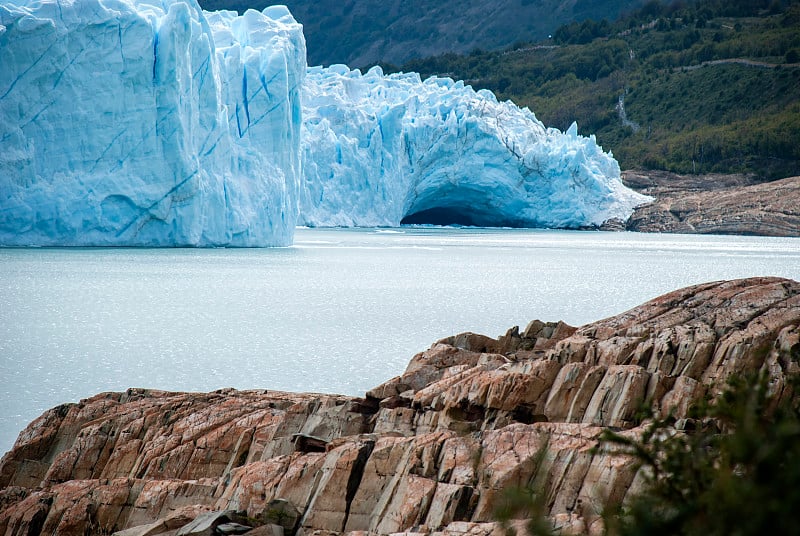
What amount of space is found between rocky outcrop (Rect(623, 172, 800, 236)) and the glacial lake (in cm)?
1410

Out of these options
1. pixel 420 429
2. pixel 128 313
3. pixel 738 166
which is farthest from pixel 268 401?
pixel 738 166

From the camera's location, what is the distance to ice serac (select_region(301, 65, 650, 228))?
39.5 meters

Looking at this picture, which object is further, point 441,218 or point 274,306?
point 441,218

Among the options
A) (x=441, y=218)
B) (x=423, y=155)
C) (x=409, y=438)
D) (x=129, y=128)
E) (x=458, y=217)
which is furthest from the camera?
(x=441, y=218)

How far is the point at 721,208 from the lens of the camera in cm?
4916

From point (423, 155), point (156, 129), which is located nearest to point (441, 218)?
point (423, 155)

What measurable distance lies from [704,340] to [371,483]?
306 cm

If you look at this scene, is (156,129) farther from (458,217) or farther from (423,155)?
(458,217)

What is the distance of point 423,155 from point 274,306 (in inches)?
943

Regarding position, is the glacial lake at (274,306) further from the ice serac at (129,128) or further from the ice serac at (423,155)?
the ice serac at (423,155)

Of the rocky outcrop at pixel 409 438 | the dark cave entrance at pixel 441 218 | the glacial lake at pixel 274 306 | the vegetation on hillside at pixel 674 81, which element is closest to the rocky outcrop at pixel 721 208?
the vegetation on hillside at pixel 674 81

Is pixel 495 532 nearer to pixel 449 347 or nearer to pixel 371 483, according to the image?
pixel 371 483

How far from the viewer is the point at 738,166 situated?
61.7 m

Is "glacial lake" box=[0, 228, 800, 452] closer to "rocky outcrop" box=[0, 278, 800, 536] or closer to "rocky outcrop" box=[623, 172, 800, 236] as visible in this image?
"rocky outcrop" box=[0, 278, 800, 536]
